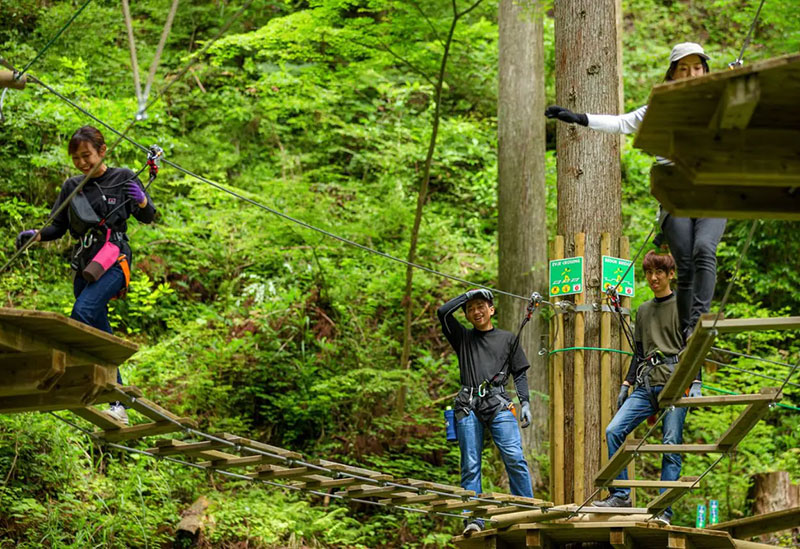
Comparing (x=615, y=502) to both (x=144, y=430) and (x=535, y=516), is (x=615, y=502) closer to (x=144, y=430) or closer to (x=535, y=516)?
(x=535, y=516)

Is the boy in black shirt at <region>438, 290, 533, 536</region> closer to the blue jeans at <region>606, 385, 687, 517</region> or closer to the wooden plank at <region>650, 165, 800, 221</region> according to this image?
the blue jeans at <region>606, 385, 687, 517</region>

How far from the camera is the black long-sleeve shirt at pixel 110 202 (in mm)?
5430

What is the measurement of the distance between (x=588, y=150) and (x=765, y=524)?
9.03 ft

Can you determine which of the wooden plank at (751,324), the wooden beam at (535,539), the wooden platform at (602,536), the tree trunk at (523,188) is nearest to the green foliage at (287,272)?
the tree trunk at (523,188)

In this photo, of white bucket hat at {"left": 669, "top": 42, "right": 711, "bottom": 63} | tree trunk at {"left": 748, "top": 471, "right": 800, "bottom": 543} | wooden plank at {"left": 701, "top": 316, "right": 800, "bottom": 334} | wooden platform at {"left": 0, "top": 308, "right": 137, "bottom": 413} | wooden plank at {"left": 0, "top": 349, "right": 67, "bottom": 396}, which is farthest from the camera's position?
tree trunk at {"left": 748, "top": 471, "right": 800, "bottom": 543}

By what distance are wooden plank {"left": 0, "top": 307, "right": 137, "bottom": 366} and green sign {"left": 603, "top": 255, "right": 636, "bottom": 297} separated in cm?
314

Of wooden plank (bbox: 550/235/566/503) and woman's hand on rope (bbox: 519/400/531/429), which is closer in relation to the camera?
woman's hand on rope (bbox: 519/400/531/429)

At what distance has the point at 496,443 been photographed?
227 inches

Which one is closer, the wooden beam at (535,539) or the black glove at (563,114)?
the black glove at (563,114)

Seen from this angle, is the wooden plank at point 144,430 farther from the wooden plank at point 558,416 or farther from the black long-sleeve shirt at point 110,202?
the wooden plank at point 558,416

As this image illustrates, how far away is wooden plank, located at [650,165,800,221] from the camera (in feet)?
10.9

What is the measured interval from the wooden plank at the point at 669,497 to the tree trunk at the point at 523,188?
4.59 m

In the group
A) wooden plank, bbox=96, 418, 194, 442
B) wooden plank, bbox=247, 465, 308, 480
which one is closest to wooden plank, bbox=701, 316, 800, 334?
wooden plank, bbox=247, 465, 308, 480

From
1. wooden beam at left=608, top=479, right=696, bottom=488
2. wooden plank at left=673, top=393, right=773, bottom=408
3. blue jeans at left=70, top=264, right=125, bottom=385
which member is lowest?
wooden beam at left=608, top=479, right=696, bottom=488
